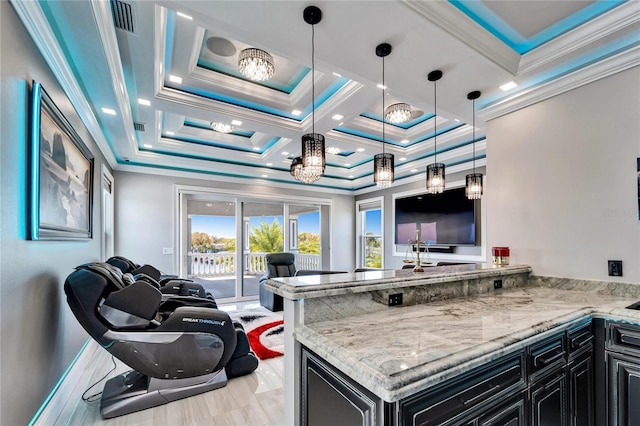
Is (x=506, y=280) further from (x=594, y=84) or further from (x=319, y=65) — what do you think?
(x=319, y=65)

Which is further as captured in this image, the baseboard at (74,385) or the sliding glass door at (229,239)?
the sliding glass door at (229,239)

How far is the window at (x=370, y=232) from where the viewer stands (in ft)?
24.3

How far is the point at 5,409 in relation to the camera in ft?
4.74

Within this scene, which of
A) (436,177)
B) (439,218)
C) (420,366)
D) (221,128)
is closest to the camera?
(420,366)

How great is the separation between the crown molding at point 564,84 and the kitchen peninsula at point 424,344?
1664 mm

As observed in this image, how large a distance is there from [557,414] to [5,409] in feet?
9.52

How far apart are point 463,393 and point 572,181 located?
227 centimetres

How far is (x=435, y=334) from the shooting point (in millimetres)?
1341

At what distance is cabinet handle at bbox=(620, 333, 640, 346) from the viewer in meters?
1.66

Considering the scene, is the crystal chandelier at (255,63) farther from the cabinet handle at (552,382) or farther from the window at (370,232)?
the window at (370,232)

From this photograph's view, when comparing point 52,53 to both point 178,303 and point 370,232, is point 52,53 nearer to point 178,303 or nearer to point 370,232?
point 178,303

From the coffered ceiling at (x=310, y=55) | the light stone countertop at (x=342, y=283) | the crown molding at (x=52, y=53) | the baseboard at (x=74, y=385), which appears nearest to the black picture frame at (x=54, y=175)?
the crown molding at (x=52, y=53)

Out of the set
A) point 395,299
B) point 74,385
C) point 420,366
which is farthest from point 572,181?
point 74,385

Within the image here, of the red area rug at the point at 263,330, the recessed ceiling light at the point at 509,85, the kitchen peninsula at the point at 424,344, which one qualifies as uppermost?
the recessed ceiling light at the point at 509,85
